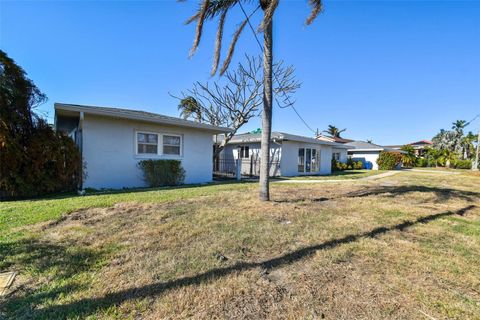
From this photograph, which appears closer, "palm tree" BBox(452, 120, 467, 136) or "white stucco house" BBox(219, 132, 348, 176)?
"white stucco house" BBox(219, 132, 348, 176)

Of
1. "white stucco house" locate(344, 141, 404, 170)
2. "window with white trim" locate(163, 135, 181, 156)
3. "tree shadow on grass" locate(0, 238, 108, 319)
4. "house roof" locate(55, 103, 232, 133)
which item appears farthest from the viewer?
"white stucco house" locate(344, 141, 404, 170)

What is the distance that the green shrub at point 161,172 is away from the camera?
1064 cm

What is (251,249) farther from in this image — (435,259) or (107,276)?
(435,259)

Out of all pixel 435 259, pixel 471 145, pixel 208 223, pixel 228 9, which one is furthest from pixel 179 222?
pixel 471 145

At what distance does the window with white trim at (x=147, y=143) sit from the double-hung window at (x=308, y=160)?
1175 cm

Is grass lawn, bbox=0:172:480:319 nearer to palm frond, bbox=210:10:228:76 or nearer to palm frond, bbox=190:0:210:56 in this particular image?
palm frond, bbox=210:10:228:76

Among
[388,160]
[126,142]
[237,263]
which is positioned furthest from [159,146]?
[388,160]

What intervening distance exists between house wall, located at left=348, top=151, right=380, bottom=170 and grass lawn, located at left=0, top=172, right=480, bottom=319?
1002 inches

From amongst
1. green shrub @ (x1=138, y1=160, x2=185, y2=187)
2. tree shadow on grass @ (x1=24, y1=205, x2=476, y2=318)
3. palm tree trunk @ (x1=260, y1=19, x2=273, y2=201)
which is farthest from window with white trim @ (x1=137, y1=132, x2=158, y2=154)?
tree shadow on grass @ (x1=24, y1=205, x2=476, y2=318)

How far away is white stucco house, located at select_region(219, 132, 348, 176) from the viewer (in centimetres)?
1769

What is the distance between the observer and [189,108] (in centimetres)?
2052

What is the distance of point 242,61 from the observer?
1948 cm

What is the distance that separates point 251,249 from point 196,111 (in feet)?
59.6

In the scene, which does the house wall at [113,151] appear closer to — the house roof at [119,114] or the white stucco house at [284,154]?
the house roof at [119,114]
